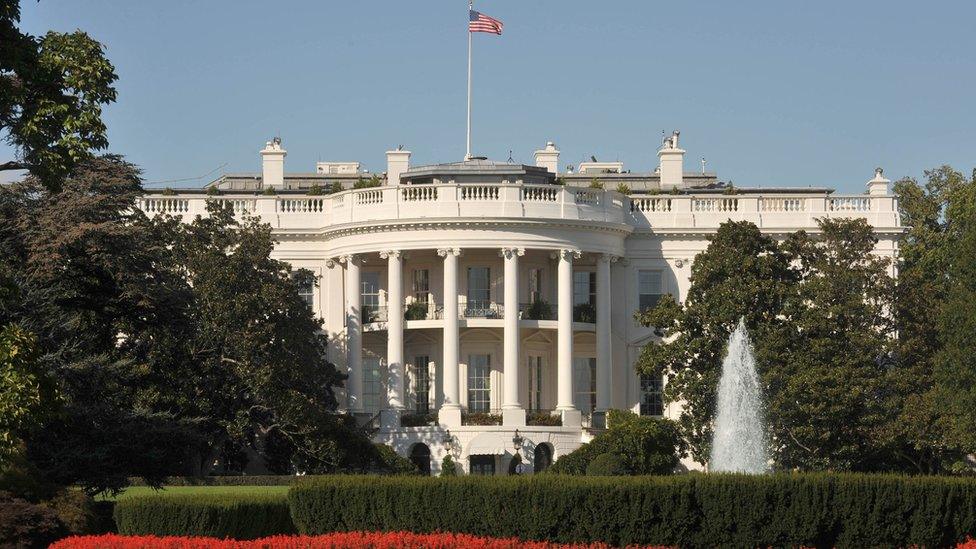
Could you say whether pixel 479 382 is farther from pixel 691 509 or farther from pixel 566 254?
pixel 691 509

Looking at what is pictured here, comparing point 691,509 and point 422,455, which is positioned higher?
point 422,455

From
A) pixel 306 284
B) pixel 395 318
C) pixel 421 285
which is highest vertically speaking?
pixel 421 285

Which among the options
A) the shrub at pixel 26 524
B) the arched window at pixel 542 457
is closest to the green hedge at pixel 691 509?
the shrub at pixel 26 524

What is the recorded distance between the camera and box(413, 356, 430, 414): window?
2958 inches

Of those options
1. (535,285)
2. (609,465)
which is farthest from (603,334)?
(609,465)

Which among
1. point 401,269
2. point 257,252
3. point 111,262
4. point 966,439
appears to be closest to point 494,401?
point 401,269

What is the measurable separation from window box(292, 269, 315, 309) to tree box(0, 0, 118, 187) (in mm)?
37288

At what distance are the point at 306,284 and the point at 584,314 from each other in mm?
10531

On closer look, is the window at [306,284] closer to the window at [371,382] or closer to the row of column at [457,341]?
the row of column at [457,341]

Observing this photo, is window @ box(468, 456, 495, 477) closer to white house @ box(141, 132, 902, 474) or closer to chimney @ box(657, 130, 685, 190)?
white house @ box(141, 132, 902, 474)

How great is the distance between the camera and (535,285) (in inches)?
2977

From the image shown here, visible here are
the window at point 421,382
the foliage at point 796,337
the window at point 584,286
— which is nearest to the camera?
the foliage at point 796,337

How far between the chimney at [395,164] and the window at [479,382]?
29.9ft

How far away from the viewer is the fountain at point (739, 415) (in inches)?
2216
